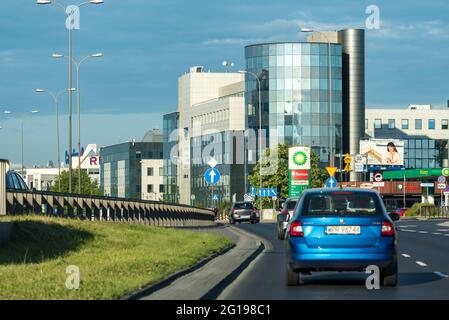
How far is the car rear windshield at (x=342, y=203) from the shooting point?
18.7 m

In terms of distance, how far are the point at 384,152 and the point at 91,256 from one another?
4557 inches

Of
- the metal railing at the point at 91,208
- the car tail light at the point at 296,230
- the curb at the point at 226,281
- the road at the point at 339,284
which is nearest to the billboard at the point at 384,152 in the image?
the metal railing at the point at 91,208

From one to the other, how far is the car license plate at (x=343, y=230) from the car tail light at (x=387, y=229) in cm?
42

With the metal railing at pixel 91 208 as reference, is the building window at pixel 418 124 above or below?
above

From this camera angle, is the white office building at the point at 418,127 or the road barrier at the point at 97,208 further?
the white office building at the point at 418,127

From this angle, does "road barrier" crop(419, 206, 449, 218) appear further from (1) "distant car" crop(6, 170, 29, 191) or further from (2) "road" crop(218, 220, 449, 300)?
(2) "road" crop(218, 220, 449, 300)

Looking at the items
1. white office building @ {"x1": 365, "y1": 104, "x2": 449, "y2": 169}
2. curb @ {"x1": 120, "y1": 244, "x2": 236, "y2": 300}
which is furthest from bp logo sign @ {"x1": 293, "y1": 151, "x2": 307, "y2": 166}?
white office building @ {"x1": 365, "y1": 104, "x2": 449, "y2": 169}

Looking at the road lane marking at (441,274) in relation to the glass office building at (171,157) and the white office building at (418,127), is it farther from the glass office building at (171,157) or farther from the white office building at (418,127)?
the white office building at (418,127)

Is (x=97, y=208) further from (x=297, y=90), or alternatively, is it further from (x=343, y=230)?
(x=297, y=90)

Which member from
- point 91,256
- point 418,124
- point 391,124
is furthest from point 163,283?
point 418,124

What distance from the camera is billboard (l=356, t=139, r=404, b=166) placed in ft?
445

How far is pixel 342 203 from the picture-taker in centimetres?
1892
